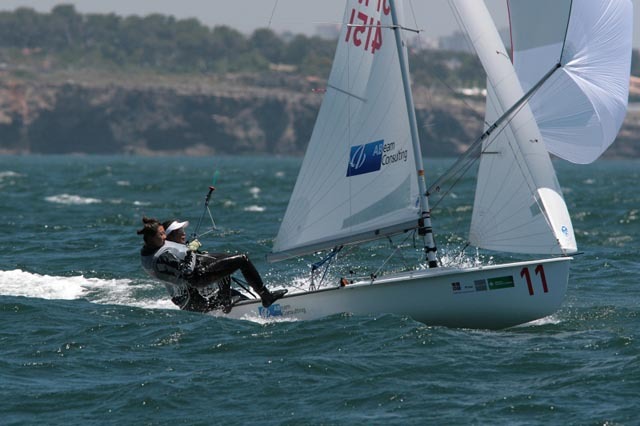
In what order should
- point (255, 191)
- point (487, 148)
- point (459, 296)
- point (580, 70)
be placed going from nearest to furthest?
point (459, 296) → point (580, 70) → point (487, 148) → point (255, 191)

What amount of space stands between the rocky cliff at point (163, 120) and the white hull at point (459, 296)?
466 feet

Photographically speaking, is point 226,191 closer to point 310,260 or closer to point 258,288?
point 310,260

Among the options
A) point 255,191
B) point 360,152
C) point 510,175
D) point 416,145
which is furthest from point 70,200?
point 510,175

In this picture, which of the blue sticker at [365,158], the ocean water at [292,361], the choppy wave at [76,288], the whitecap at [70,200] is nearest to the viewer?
the ocean water at [292,361]

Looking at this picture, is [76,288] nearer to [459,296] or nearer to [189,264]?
[189,264]

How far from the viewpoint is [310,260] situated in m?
22.7

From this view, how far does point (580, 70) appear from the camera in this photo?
49.9 ft

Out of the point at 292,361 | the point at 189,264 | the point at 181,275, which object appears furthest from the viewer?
the point at 181,275

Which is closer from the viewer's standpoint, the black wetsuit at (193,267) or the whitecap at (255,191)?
the black wetsuit at (193,267)

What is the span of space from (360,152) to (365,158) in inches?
4.2

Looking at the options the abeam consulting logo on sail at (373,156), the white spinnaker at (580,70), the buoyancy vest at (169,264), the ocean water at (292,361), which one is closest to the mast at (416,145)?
the abeam consulting logo on sail at (373,156)

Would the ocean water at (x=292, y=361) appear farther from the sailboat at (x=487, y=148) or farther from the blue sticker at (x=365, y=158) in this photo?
the blue sticker at (x=365, y=158)

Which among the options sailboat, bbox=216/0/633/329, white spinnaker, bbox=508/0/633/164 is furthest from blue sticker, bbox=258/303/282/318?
white spinnaker, bbox=508/0/633/164

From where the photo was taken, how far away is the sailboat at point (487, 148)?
1503cm
